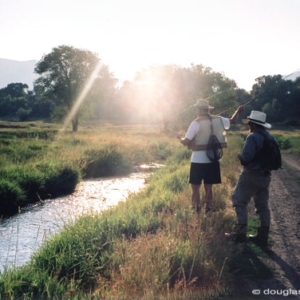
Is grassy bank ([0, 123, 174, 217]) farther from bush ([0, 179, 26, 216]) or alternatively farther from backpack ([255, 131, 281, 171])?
backpack ([255, 131, 281, 171])

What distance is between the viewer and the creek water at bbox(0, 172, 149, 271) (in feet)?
25.1

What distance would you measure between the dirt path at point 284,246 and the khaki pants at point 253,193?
21.9 inches

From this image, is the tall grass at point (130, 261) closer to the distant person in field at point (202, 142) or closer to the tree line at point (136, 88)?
the distant person in field at point (202, 142)

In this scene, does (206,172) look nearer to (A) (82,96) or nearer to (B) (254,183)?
(B) (254,183)

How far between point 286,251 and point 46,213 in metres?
7.37

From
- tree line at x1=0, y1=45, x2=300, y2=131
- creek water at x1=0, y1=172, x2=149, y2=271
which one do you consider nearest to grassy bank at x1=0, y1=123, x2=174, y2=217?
creek water at x1=0, y1=172, x2=149, y2=271

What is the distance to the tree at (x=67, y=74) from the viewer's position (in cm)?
5775

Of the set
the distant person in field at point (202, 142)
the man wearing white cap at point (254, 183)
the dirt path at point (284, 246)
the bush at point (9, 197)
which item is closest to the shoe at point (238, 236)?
the man wearing white cap at point (254, 183)

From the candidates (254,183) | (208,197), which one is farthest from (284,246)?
(208,197)

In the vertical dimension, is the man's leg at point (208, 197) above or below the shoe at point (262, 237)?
above

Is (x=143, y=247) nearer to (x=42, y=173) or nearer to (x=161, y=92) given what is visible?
(x=42, y=173)

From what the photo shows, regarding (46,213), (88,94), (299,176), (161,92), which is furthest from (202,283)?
(161,92)

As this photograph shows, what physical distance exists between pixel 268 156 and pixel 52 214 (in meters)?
7.02

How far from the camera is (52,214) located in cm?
1158
